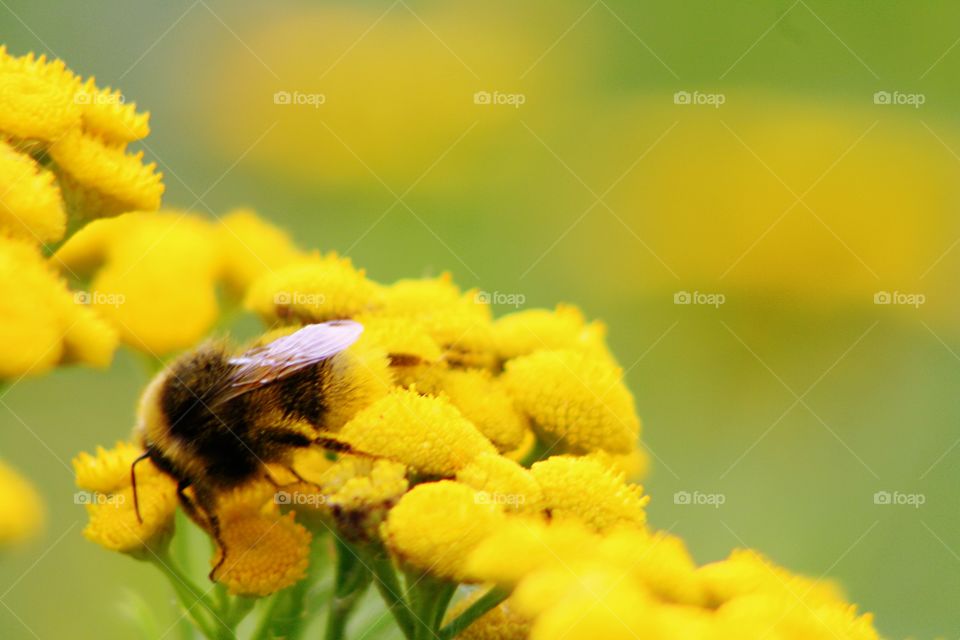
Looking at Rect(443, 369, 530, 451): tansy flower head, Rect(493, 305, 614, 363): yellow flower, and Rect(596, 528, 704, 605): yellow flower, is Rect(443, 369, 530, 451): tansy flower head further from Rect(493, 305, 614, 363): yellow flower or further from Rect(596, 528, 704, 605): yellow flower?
Rect(596, 528, 704, 605): yellow flower

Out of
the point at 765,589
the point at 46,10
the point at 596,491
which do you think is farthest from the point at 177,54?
the point at 765,589

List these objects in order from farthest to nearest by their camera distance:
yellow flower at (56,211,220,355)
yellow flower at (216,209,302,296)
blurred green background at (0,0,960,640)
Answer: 1. blurred green background at (0,0,960,640)
2. yellow flower at (216,209,302,296)
3. yellow flower at (56,211,220,355)

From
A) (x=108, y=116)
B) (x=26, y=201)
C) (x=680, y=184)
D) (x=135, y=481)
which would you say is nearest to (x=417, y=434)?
(x=135, y=481)

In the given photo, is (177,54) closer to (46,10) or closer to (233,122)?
(233,122)

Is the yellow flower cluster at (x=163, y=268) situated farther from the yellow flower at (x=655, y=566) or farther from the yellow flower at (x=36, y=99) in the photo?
the yellow flower at (x=655, y=566)

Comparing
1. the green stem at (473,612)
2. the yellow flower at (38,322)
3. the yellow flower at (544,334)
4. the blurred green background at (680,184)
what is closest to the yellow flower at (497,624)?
the green stem at (473,612)

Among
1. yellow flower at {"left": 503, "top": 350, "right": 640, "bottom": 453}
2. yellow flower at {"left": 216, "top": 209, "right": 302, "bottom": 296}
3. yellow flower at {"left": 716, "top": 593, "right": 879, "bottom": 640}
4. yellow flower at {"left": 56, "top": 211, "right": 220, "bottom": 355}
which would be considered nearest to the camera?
yellow flower at {"left": 716, "top": 593, "right": 879, "bottom": 640}

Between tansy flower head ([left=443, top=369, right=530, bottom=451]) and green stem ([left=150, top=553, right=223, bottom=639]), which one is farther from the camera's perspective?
tansy flower head ([left=443, top=369, right=530, bottom=451])

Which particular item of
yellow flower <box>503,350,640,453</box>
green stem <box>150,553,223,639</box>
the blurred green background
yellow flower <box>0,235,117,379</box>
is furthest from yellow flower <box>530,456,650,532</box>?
the blurred green background
